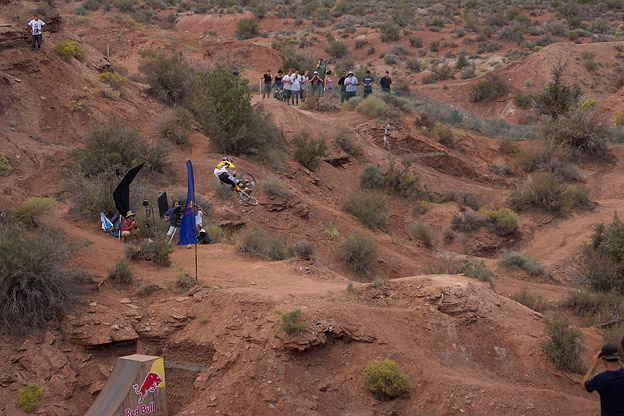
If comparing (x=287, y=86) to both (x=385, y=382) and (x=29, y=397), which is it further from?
(x=29, y=397)

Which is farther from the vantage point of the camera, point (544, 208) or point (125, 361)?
point (544, 208)

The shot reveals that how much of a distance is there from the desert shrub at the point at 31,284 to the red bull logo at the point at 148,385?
78.1 inches

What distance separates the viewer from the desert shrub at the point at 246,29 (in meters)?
47.7

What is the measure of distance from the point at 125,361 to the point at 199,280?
2.95m

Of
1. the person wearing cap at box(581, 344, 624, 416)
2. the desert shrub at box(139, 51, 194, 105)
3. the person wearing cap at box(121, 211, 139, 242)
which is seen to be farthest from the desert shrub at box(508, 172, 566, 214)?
the person wearing cap at box(581, 344, 624, 416)

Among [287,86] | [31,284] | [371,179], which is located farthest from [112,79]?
[31,284]

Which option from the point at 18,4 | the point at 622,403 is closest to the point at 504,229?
the point at 622,403

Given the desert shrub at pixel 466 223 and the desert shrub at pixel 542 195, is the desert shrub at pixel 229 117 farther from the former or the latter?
the desert shrub at pixel 542 195

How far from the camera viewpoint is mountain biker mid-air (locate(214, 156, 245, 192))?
626 inches

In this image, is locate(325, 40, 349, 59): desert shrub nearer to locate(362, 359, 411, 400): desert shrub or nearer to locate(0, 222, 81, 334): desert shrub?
locate(0, 222, 81, 334): desert shrub

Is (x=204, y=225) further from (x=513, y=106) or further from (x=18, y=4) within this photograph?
(x=513, y=106)

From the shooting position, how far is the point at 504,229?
1966 centimetres

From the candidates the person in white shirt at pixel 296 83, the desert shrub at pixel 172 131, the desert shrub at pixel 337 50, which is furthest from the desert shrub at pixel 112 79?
the desert shrub at pixel 337 50

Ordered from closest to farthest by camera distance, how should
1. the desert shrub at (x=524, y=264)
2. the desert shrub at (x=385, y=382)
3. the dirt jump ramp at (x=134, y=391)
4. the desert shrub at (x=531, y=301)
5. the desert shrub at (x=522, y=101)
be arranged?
the dirt jump ramp at (x=134, y=391) → the desert shrub at (x=385, y=382) → the desert shrub at (x=531, y=301) → the desert shrub at (x=524, y=264) → the desert shrub at (x=522, y=101)
